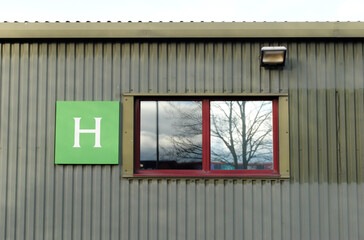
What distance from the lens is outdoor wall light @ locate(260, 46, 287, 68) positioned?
4.87m

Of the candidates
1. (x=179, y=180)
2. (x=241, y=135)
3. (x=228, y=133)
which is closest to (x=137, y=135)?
(x=179, y=180)

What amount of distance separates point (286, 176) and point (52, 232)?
3.26 metres

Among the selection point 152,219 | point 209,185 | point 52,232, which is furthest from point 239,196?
point 52,232

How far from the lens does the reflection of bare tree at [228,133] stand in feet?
16.6

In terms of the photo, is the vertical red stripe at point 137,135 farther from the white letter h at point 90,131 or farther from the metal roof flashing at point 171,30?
the metal roof flashing at point 171,30

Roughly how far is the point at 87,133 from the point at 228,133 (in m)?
1.96

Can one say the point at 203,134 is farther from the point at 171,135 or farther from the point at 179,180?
the point at 179,180

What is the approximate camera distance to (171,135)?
5.11 metres

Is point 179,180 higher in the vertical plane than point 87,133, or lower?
lower

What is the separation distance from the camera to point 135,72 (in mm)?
5102

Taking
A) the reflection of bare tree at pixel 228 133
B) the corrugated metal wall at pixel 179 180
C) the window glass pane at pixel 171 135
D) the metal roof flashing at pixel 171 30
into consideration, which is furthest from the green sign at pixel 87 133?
the metal roof flashing at pixel 171 30

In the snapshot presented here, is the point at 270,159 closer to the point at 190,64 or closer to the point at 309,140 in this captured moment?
the point at 309,140

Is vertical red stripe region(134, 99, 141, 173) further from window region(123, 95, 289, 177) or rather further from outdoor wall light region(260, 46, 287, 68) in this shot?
outdoor wall light region(260, 46, 287, 68)

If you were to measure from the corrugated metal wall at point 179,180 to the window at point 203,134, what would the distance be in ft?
0.56
